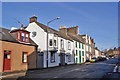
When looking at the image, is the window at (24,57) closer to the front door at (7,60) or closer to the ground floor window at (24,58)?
the ground floor window at (24,58)

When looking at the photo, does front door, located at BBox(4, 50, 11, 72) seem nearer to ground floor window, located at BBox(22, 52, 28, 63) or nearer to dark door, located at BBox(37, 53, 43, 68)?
ground floor window, located at BBox(22, 52, 28, 63)

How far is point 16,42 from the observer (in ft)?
62.7

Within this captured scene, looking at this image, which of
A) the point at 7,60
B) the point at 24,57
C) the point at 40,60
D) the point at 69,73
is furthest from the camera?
the point at 40,60

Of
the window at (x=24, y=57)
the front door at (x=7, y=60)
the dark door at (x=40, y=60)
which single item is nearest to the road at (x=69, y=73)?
the front door at (x=7, y=60)

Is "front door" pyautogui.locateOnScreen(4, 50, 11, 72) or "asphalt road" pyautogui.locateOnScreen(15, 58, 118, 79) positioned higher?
Answer: "front door" pyautogui.locateOnScreen(4, 50, 11, 72)

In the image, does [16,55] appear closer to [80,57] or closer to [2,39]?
[2,39]

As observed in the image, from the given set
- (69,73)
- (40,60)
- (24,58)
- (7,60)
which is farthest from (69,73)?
(40,60)

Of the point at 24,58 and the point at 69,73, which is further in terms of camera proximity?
the point at 24,58

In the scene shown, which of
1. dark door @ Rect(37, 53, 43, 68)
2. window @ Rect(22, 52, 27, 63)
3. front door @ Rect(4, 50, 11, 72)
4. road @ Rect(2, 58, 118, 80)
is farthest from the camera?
dark door @ Rect(37, 53, 43, 68)

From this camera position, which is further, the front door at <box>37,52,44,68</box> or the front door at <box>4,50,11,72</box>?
the front door at <box>37,52,44,68</box>

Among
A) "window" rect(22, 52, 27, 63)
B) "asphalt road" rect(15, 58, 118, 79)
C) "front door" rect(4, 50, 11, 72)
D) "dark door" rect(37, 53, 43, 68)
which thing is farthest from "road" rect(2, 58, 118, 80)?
"dark door" rect(37, 53, 43, 68)

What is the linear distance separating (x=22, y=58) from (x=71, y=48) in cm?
1847

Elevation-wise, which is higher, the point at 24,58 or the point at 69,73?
the point at 24,58

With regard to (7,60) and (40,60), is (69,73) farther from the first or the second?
(40,60)
